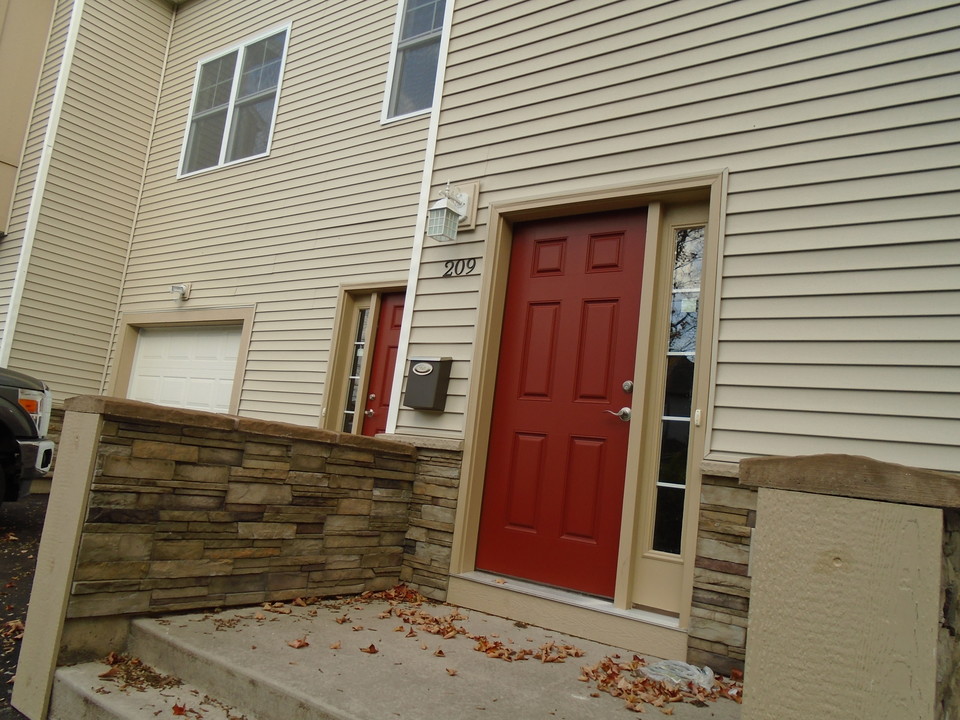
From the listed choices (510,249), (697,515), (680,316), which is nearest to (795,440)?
(697,515)

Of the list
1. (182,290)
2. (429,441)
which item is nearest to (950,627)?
(429,441)

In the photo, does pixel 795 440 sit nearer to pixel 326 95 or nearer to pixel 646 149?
pixel 646 149

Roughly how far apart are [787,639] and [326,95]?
6641mm

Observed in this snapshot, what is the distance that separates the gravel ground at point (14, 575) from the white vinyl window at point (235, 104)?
4137 mm

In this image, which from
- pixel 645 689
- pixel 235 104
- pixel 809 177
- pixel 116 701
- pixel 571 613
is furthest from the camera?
pixel 235 104

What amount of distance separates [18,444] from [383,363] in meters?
2.74

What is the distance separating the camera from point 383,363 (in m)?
5.72

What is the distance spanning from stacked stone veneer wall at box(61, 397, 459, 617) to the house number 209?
Answer: 1136 millimetres

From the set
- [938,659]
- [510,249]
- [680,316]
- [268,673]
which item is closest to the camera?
[938,659]

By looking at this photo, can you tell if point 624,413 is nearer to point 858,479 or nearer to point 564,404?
point 564,404

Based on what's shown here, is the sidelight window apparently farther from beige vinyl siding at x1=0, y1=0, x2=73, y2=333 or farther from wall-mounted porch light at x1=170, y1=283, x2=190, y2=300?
beige vinyl siding at x1=0, y1=0, x2=73, y2=333

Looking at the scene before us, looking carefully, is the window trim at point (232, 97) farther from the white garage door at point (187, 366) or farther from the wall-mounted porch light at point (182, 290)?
the white garage door at point (187, 366)

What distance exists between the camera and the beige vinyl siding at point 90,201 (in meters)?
7.82

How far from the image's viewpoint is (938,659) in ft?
3.85
